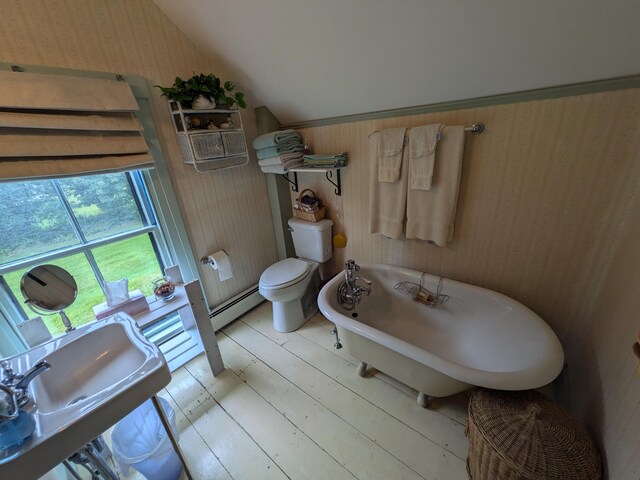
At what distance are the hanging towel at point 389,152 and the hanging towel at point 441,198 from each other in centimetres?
16

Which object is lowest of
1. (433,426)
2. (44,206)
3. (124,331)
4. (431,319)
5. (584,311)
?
(433,426)

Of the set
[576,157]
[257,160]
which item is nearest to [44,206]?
[257,160]

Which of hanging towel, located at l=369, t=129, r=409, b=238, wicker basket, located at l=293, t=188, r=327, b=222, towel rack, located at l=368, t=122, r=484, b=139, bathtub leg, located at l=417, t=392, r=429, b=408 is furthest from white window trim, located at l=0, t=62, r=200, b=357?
towel rack, located at l=368, t=122, r=484, b=139

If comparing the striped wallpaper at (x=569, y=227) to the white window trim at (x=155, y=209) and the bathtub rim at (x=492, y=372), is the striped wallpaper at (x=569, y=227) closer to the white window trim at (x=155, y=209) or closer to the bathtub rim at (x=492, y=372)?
the bathtub rim at (x=492, y=372)

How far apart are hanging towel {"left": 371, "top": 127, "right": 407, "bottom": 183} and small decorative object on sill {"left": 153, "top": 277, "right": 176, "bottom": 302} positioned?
153 centimetres

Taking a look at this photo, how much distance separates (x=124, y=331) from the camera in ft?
3.87

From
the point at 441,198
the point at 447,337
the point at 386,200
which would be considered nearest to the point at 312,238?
the point at 386,200

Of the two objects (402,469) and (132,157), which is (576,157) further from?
(132,157)

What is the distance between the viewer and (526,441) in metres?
0.90

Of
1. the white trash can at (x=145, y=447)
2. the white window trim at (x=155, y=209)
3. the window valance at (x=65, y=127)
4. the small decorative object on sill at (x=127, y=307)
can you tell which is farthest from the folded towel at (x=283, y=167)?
the white trash can at (x=145, y=447)

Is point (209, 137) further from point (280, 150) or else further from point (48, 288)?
point (48, 288)

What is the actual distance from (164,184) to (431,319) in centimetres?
199

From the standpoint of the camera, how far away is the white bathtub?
3.44 feet

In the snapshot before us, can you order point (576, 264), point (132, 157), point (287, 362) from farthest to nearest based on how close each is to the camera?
1. point (287, 362)
2. point (132, 157)
3. point (576, 264)
